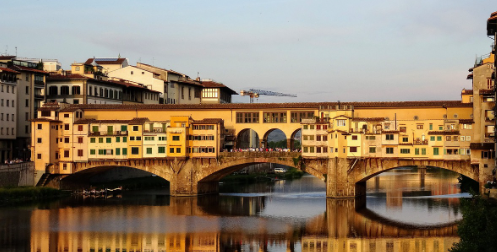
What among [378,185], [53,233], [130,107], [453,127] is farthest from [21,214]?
[378,185]

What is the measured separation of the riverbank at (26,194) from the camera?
62.5m

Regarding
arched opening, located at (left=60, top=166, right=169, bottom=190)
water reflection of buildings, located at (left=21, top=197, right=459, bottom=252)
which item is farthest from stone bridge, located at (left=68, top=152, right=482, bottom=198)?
water reflection of buildings, located at (left=21, top=197, right=459, bottom=252)

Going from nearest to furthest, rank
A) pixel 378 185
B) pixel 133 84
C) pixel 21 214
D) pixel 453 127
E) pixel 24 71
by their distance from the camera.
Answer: pixel 21 214 → pixel 453 127 → pixel 24 71 → pixel 378 185 → pixel 133 84

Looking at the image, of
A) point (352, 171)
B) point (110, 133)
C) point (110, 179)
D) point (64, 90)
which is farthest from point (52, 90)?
point (352, 171)

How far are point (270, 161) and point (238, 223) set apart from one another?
578 inches

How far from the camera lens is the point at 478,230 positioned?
36.1m

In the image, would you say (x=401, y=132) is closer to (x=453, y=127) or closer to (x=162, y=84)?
(x=453, y=127)

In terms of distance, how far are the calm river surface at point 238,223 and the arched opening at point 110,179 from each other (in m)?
4.58

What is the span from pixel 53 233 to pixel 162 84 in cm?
4678

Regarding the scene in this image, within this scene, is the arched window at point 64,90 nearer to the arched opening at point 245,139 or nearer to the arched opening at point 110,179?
the arched opening at point 110,179

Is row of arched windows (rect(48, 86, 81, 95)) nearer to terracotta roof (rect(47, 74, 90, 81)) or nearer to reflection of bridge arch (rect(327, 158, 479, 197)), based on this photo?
terracotta roof (rect(47, 74, 90, 81))

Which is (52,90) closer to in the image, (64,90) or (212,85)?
(64,90)

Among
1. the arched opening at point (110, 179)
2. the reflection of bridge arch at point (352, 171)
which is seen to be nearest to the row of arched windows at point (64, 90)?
the arched opening at point (110, 179)

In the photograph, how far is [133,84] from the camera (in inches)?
3533
